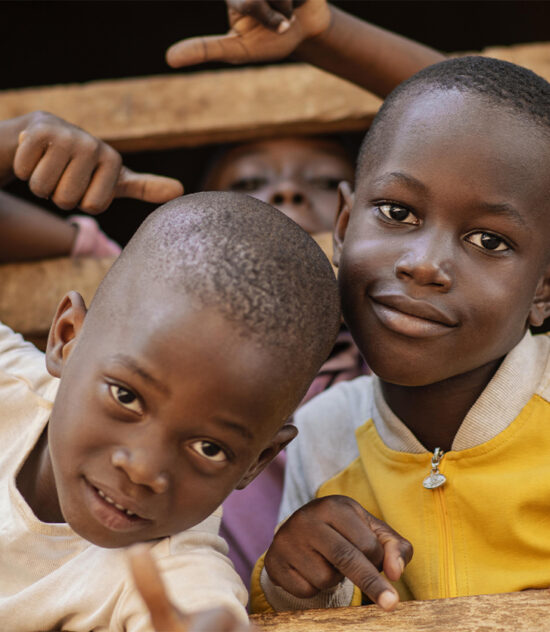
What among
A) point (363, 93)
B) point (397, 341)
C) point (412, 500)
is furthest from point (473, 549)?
point (363, 93)

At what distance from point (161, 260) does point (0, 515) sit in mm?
455

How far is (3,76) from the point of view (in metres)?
2.95

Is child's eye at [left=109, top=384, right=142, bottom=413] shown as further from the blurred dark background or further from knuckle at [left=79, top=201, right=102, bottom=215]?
the blurred dark background

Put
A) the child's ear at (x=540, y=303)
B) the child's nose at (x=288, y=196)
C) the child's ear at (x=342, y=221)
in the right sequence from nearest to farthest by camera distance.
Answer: the child's ear at (x=540, y=303)
the child's ear at (x=342, y=221)
the child's nose at (x=288, y=196)

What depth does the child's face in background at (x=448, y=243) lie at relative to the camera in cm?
114

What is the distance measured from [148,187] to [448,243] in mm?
515

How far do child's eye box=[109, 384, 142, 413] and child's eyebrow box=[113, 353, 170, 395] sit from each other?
0.03 metres

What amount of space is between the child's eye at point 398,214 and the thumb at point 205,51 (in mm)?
447

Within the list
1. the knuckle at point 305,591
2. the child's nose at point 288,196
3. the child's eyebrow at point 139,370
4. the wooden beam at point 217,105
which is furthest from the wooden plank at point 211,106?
the knuckle at point 305,591

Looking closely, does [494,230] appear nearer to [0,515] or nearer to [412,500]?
[412,500]

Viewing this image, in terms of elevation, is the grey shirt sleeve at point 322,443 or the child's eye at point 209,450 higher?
the child's eye at point 209,450

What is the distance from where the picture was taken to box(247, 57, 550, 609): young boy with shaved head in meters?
1.14

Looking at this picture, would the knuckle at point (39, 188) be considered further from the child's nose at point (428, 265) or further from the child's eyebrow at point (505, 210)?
the child's eyebrow at point (505, 210)

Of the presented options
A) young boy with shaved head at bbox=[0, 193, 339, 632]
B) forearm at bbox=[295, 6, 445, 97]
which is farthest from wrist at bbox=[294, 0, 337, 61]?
young boy with shaved head at bbox=[0, 193, 339, 632]
